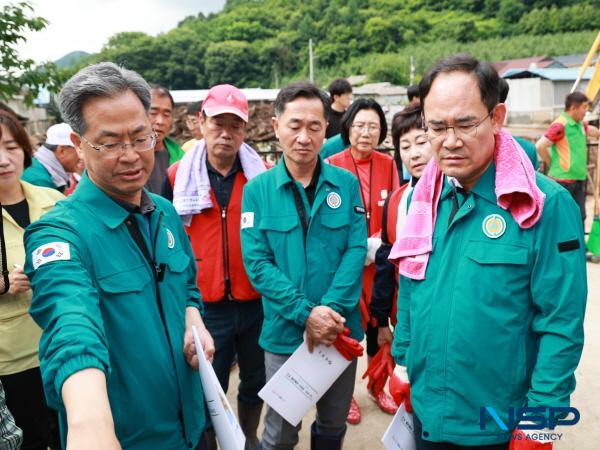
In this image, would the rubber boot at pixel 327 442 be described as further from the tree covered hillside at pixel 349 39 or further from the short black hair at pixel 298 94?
the tree covered hillside at pixel 349 39

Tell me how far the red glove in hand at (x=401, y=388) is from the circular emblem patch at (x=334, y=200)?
0.86 metres

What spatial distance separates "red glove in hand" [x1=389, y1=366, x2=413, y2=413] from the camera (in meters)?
1.96

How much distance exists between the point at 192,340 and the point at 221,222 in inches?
45.3

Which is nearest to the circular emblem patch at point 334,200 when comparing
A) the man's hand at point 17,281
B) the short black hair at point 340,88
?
the man's hand at point 17,281

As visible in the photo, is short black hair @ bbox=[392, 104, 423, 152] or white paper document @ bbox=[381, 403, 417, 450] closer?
white paper document @ bbox=[381, 403, 417, 450]

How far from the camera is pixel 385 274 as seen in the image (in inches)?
99.2

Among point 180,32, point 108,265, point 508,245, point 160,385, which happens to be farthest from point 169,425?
point 180,32

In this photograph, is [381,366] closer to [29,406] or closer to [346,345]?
[346,345]

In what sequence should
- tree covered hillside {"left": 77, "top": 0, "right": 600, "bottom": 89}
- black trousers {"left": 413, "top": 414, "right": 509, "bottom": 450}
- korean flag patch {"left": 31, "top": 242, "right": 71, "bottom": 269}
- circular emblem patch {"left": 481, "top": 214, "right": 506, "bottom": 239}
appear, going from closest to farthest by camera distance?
korean flag patch {"left": 31, "top": 242, "right": 71, "bottom": 269} < circular emblem patch {"left": 481, "top": 214, "right": 506, "bottom": 239} < black trousers {"left": 413, "top": 414, "right": 509, "bottom": 450} < tree covered hillside {"left": 77, "top": 0, "right": 600, "bottom": 89}

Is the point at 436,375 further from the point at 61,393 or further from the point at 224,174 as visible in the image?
the point at 224,174

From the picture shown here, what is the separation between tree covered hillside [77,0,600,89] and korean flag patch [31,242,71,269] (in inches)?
2031

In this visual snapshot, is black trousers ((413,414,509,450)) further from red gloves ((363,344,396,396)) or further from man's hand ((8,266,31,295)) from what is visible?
man's hand ((8,266,31,295))

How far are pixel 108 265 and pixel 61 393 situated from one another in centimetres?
45

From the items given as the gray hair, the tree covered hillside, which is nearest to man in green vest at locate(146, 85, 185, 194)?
the gray hair
